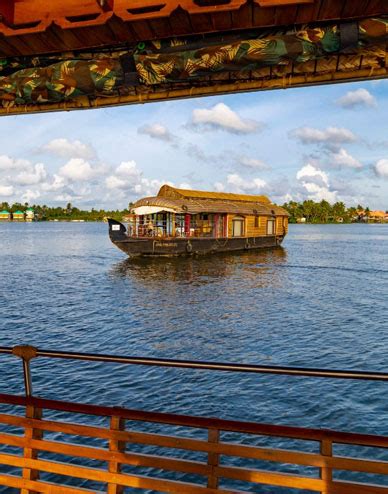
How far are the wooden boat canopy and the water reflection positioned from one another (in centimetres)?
2721

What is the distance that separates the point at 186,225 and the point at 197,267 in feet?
22.3

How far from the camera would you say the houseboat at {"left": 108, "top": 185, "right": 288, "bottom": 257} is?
42.2 metres

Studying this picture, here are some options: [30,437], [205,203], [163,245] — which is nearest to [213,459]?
[30,437]

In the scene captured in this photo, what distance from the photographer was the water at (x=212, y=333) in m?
11.3

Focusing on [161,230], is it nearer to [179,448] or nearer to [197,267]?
[197,267]

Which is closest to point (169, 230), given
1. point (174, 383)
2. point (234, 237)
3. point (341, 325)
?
point (234, 237)

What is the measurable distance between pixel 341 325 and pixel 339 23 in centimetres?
1763

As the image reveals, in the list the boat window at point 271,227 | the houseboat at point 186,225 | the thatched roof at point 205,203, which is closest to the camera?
the houseboat at point 186,225

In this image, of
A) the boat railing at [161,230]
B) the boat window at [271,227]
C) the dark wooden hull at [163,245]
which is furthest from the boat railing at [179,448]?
the boat window at [271,227]

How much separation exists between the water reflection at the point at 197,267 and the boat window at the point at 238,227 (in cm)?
209

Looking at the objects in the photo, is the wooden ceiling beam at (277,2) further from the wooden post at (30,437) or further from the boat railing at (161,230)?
the boat railing at (161,230)

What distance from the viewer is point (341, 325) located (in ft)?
64.0

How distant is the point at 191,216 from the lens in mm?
45062

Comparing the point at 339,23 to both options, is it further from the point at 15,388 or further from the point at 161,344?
the point at 161,344
